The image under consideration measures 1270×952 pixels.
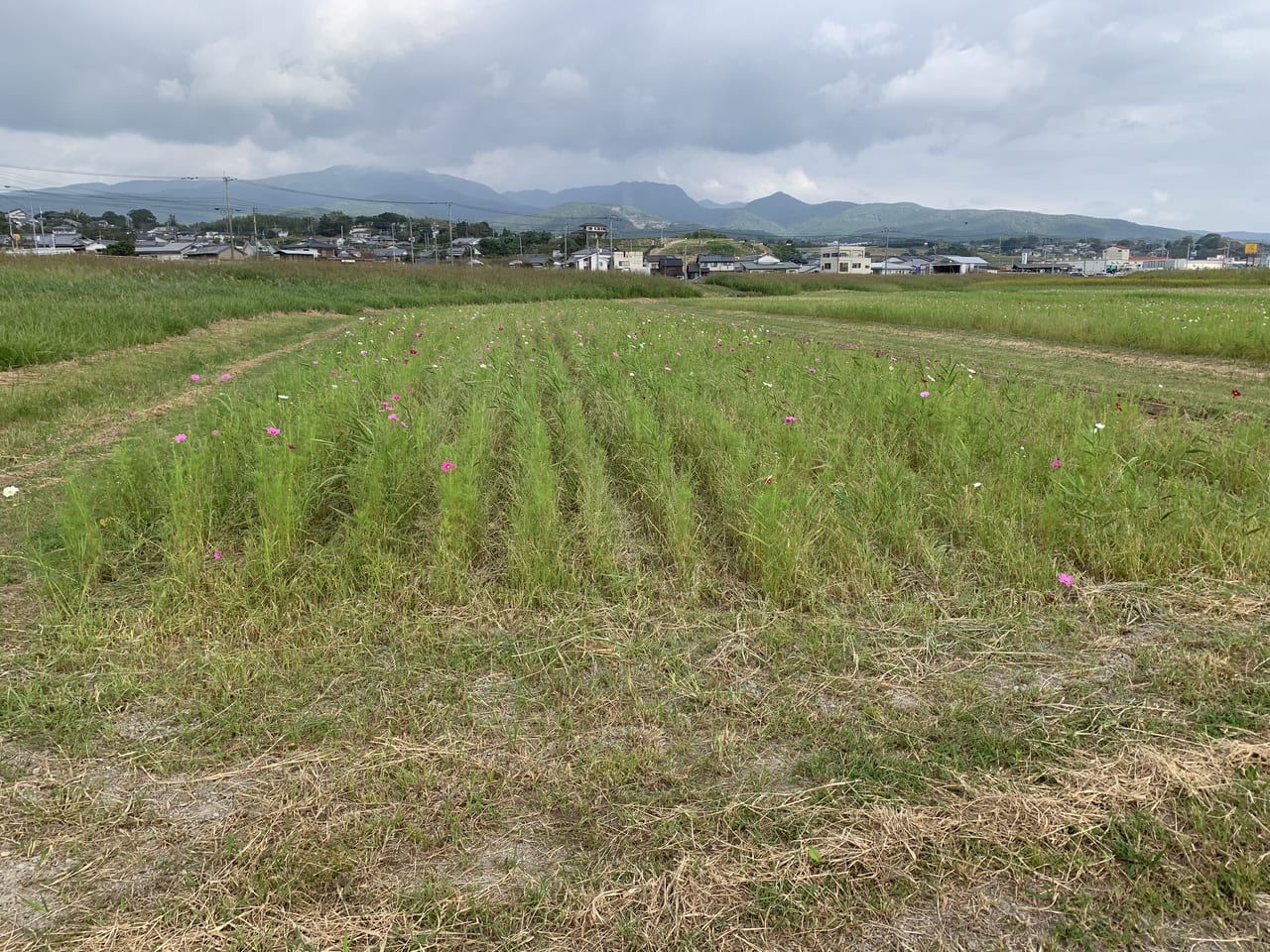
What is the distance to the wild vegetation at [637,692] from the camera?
1.61m

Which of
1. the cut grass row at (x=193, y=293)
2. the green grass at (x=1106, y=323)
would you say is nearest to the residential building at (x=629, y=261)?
the cut grass row at (x=193, y=293)

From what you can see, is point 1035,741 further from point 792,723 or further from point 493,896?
point 493,896

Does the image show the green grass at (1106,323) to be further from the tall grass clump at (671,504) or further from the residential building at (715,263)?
the residential building at (715,263)

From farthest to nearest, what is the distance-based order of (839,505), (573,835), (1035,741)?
1. (839,505)
2. (1035,741)
3. (573,835)

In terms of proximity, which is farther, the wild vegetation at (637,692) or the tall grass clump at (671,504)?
the tall grass clump at (671,504)

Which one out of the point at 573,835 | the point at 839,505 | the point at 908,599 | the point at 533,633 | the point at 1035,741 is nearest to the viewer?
the point at 573,835

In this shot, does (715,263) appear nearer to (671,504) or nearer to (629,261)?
(629,261)

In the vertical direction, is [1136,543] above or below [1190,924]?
above

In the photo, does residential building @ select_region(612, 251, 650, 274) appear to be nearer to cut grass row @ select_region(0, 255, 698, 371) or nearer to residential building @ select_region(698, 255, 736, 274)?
residential building @ select_region(698, 255, 736, 274)

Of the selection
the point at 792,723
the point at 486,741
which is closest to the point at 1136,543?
the point at 792,723

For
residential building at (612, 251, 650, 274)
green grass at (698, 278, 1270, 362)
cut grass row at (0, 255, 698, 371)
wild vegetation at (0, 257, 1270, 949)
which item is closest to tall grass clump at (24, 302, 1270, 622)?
wild vegetation at (0, 257, 1270, 949)

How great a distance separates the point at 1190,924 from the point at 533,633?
6.86 feet

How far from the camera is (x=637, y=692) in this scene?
7.91 ft

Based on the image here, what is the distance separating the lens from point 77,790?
1933mm
